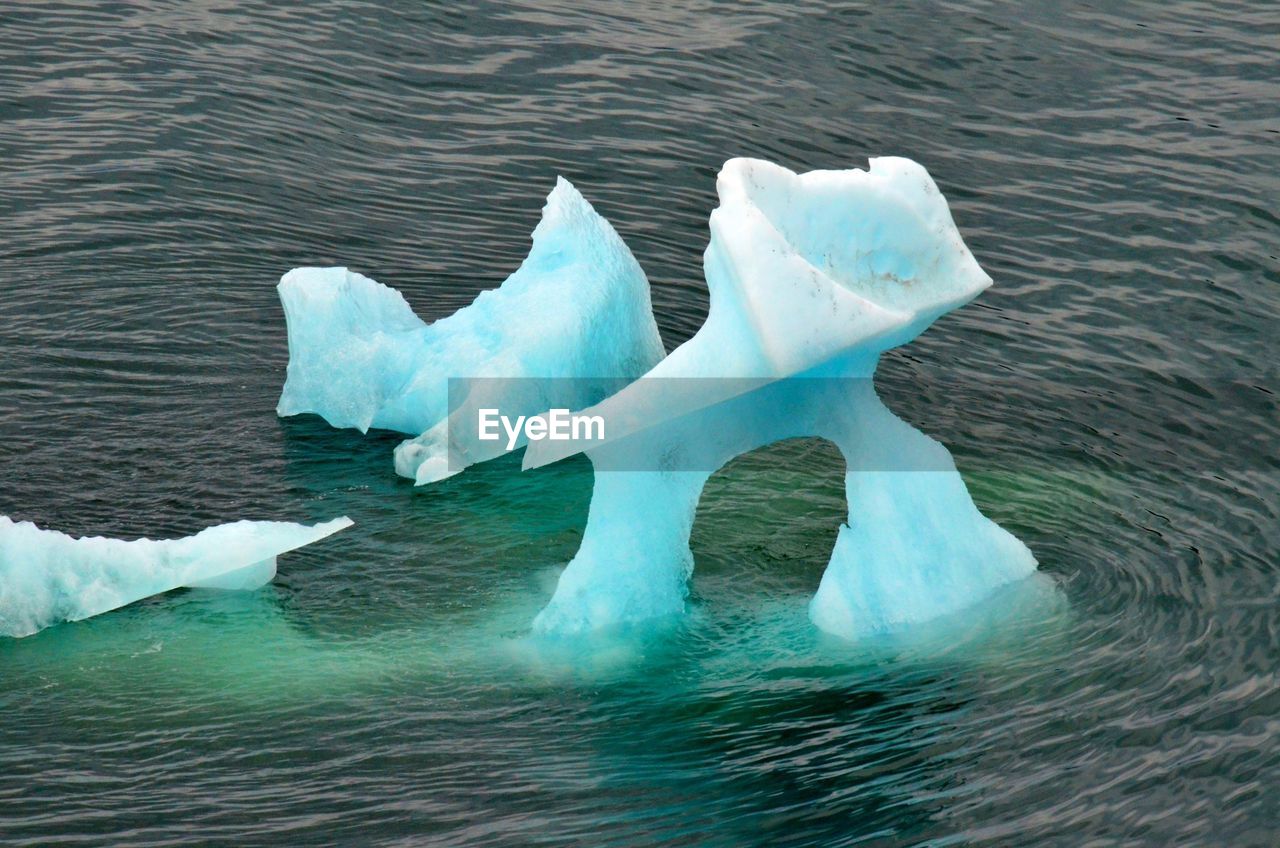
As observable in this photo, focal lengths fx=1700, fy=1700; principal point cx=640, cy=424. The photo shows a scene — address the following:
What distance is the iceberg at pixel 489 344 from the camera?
10445 mm

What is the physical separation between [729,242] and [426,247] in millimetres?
5636

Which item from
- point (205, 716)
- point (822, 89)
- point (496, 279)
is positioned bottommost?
point (205, 716)

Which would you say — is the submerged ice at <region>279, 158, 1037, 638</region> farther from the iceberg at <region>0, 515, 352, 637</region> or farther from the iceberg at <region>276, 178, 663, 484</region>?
the iceberg at <region>276, 178, 663, 484</region>

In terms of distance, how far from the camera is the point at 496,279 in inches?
506

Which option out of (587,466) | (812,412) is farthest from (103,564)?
(812,412)

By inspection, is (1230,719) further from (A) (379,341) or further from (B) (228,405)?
(B) (228,405)

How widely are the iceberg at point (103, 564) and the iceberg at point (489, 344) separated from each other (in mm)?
1546

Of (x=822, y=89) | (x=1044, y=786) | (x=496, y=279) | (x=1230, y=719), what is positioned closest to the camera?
(x=1044, y=786)

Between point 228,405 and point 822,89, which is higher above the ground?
point 822,89

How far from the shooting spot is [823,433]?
8.93 meters

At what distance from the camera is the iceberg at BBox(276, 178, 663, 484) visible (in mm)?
10445

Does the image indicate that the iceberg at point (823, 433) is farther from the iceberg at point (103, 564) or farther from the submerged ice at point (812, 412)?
the iceberg at point (103, 564)

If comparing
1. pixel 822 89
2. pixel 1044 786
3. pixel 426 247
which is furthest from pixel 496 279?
pixel 1044 786

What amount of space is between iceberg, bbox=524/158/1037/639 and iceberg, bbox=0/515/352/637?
1.57 meters
